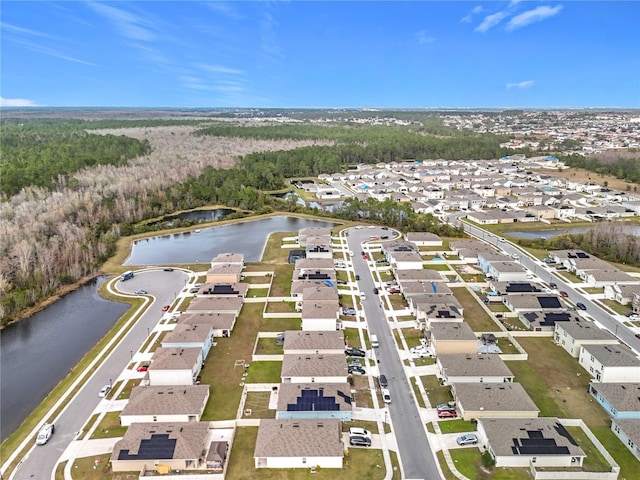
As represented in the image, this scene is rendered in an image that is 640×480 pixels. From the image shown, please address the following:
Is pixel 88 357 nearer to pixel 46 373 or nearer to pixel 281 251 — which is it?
pixel 46 373

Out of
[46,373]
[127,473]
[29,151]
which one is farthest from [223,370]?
[29,151]

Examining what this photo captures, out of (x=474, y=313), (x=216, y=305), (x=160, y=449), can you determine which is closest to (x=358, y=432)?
(x=160, y=449)

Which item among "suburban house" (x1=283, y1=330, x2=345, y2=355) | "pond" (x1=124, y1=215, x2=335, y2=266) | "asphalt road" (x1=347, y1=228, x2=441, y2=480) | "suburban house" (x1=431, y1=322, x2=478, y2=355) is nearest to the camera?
"asphalt road" (x1=347, y1=228, x2=441, y2=480)

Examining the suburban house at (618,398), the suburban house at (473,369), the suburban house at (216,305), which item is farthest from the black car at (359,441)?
the suburban house at (216,305)

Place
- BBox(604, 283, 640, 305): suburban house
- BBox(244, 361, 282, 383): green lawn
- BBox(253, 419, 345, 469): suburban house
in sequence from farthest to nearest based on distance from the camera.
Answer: BBox(604, 283, 640, 305): suburban house, BBox(244, 361, 282, 383): green lawn, BBox(253, 419, 345, 469): suburban house

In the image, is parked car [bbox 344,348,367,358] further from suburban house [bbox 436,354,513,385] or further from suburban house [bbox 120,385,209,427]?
suburban house [bbox 120,385,209,427]

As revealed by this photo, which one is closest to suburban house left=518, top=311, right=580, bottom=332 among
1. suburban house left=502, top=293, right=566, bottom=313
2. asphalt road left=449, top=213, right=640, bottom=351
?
suburban house left=502, top=293, right=566, bottom=313
